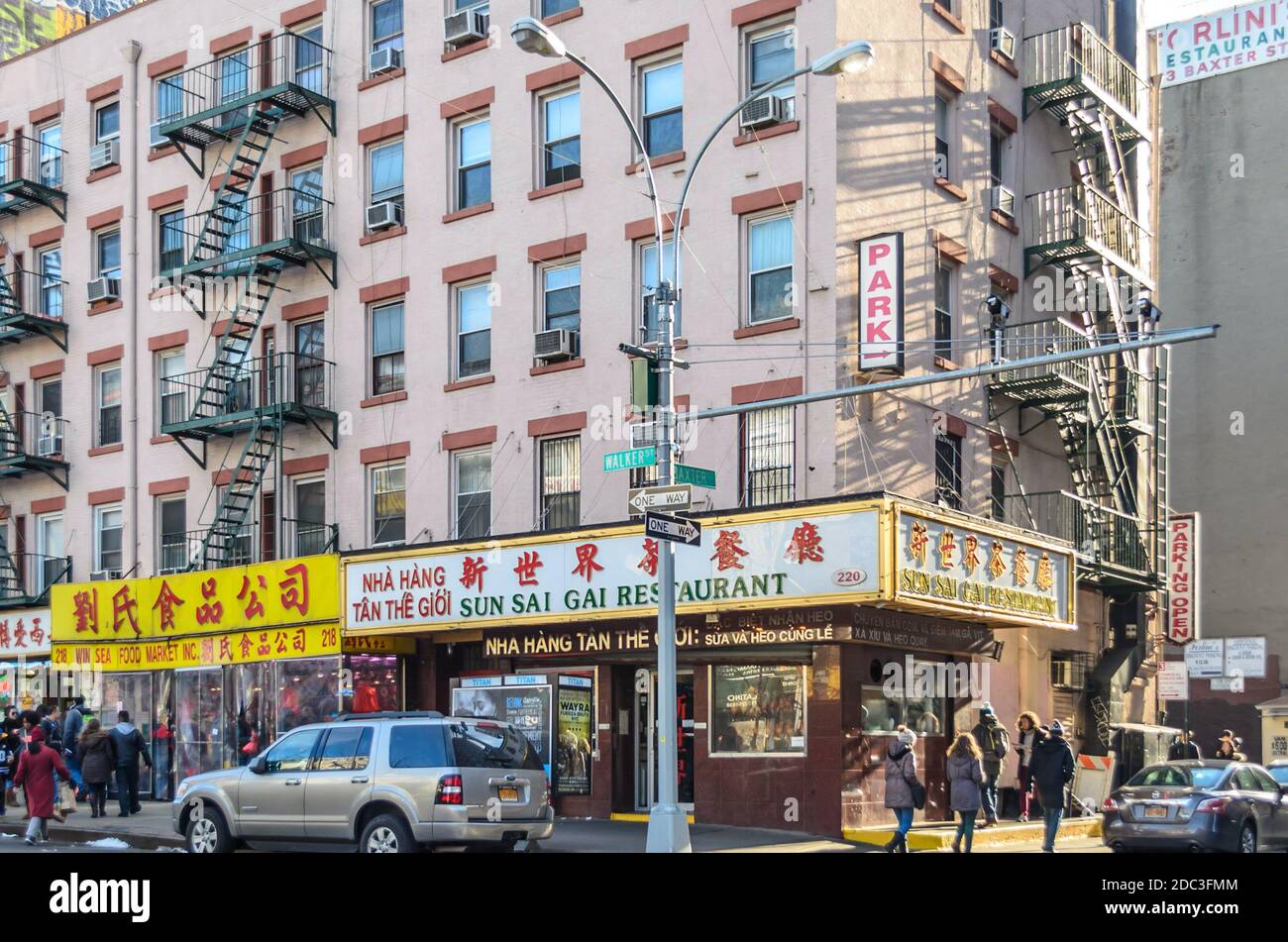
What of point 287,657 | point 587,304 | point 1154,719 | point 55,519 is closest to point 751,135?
point 587,304

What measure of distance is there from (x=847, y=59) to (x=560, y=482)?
1097cm

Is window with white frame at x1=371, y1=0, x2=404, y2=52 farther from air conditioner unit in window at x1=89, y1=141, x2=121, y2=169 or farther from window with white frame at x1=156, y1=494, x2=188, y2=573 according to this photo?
window with white frame at x1=156, y1=494, x2=188, y2=573

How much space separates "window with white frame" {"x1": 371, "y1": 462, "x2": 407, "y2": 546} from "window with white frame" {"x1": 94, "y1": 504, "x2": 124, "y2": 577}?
25.4ft

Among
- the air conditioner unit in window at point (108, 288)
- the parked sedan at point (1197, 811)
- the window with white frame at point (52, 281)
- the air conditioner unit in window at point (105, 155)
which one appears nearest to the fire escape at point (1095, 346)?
the parked sedan at point (1197, 811)

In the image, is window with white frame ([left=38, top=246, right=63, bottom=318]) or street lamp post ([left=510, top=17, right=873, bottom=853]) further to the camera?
window with white frame ([left=38, top=246, right=63, bottom=318])

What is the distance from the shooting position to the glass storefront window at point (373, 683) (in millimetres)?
28750

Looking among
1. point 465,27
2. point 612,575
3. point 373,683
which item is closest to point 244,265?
point 465,27

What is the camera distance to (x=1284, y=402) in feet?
153

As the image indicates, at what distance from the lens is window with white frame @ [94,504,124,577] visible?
115 feet

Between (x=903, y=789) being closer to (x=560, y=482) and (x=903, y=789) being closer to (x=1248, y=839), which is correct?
(x=1248, y=839)

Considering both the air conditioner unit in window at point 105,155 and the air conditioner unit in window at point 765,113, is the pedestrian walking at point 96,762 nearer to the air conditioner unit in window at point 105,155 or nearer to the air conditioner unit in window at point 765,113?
the air conditioner unit in window at point 105,155

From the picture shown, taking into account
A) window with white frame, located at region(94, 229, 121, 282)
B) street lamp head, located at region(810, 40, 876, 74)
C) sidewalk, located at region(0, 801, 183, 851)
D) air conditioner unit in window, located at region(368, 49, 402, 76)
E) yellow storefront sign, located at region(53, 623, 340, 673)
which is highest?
air conditioner unit in window, located at region(368, 49, 402, 76)

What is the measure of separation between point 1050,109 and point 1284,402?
60.7 ft

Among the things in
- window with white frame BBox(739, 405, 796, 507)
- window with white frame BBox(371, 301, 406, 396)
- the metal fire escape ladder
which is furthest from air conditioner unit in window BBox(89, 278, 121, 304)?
window with white frame BBox(739, 405, 796, 507)
